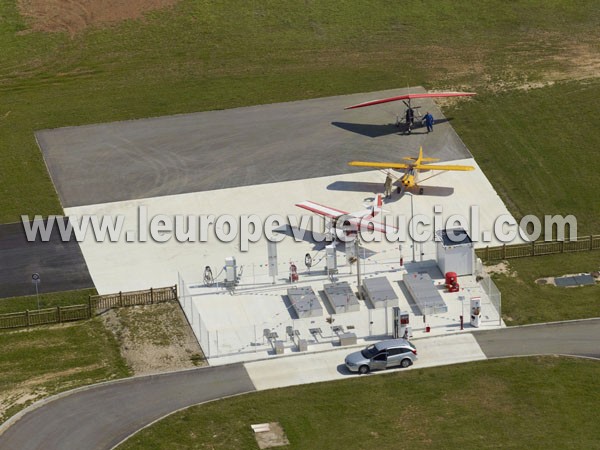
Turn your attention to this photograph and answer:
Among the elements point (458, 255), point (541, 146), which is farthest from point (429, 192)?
point (541, 146)

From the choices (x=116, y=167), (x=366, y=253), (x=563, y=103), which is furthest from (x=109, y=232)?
(x=563, y=103)

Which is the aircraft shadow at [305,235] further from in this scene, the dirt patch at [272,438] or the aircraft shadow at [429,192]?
the dirt patch at [272,438]

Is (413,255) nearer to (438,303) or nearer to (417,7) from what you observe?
(438,303)

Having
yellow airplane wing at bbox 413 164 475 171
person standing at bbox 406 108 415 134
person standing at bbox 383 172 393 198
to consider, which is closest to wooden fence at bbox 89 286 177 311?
person standing at bbox 383 172 393 198

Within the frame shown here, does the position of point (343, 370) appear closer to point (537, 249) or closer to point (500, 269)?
point (500, 269)

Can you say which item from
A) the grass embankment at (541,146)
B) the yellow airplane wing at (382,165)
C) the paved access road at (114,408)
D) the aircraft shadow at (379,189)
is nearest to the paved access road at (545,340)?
the grass embankment at (541,146)
